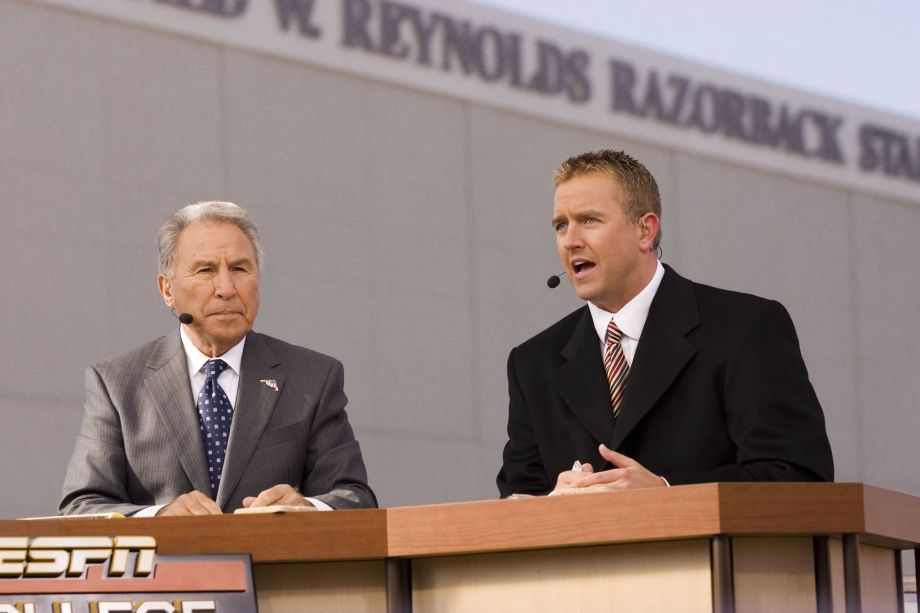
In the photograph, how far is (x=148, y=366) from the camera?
4.14 m

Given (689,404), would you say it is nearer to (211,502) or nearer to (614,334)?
(614,334)

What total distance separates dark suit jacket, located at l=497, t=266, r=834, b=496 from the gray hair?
2.56 feet

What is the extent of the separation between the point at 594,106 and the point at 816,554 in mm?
12487

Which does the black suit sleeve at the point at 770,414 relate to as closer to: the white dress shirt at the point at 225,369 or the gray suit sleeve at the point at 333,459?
the gray suit sleeve at the point at 333,459

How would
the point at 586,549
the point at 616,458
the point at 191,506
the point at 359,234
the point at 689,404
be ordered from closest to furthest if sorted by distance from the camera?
the point at 586,549 < the point at 616,458 < the point at 191,506 < the point at 689,404 < the point at 359,234

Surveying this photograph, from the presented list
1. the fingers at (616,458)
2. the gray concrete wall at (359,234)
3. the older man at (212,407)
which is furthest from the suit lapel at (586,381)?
the gray concrete wall at (359,234)

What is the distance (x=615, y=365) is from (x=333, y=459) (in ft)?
2.30

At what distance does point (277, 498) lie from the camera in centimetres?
359

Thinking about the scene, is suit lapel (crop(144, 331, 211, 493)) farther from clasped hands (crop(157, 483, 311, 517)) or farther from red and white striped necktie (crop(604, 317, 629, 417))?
red and white striped necktie (crop(604, 317, 629, 417))

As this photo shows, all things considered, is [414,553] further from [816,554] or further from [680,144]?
[680,144]

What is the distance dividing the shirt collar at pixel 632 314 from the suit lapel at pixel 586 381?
34 millimetres

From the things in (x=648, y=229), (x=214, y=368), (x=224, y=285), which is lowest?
(x=214, y=368)

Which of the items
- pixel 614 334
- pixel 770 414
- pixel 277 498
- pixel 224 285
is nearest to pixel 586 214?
pixel 614 334

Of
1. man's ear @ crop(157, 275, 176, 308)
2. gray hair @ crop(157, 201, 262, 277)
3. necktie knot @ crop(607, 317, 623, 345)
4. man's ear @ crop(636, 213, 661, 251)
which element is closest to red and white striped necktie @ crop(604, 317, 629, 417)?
necktie knot @ crop(607, 317, 623, 345)
